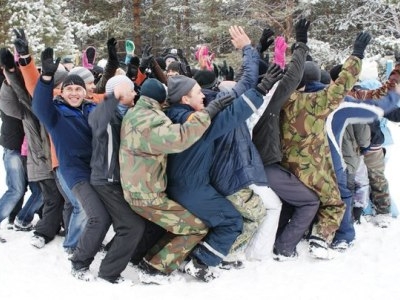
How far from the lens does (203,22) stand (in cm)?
1970

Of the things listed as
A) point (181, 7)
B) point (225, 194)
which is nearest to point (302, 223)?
point (225, 194)

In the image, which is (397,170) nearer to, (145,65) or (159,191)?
(145,65)

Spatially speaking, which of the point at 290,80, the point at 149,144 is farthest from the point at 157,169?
the point at 290,80

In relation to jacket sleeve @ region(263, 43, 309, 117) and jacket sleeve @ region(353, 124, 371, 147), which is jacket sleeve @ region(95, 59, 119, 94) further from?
jacket sleeve @ region(353, 124, 371, 147)

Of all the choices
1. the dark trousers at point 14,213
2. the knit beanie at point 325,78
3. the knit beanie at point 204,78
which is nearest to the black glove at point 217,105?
the knit beanie at point 204,78

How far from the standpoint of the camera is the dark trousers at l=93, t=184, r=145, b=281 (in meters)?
4.05

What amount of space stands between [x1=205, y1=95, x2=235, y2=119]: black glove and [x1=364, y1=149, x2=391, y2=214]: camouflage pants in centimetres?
276

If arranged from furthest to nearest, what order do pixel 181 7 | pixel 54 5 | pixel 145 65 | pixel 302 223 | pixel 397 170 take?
pixel 181 7 → pixel 54 5 → pixel 397 170 → pixel 145 65 → pixel 302 223

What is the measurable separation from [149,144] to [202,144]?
20.7 inches

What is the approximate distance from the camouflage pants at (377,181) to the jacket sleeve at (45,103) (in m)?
3.94

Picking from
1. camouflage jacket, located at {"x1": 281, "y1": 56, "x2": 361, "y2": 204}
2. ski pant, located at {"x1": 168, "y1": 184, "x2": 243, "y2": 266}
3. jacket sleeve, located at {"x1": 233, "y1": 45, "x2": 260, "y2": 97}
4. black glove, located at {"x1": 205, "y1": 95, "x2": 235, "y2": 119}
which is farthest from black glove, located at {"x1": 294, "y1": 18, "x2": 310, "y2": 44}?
ski pant, located at {"x1": 168, "y1": 184, "x2": 243, "y2": 266}

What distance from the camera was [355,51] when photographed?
454 centimetres

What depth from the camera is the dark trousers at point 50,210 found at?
16.5 ft

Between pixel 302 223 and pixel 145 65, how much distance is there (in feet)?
8.93
